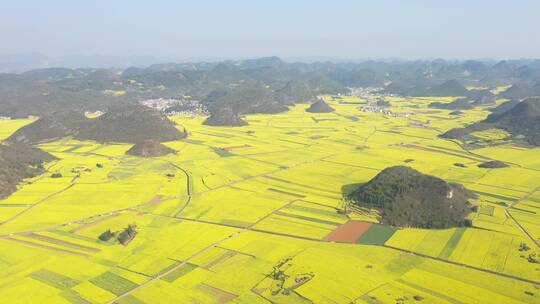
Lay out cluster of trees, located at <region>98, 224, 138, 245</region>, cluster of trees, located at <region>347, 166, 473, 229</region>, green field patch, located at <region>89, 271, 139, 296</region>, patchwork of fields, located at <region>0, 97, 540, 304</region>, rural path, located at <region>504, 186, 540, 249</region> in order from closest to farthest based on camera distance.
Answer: green field patch, located at <region>89, 271, 139, 296</region> → patchwork of fields, located at <region>0, 97, 540, 304</region> → cluster of trees, located at <region>98, 224, 138, 245</region> → rural path, located at <region>504, 186, 540, 249</region> → cluster of trees, located at <region>347, 166, 473, 229</region>

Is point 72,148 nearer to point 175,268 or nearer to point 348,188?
point 348,188

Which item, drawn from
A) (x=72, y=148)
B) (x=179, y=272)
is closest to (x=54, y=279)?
(x=179, y=272)

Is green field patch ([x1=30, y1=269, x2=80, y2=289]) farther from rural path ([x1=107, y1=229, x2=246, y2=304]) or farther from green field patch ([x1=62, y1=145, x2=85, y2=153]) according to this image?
green field patch ([x1=62, y1=145, x2=85, y2=153])

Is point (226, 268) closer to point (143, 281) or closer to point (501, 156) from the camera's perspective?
point (143, 281)

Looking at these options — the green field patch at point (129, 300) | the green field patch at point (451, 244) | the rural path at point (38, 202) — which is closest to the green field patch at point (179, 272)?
the green field patch at point (129, 300)

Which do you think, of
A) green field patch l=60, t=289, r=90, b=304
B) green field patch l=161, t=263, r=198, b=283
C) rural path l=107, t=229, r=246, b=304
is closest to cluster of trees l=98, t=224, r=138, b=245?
rural path l=107, t=229, r=246, b=304

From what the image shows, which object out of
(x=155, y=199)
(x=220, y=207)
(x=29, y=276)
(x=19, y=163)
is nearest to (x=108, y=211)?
(x=155, y=199)
